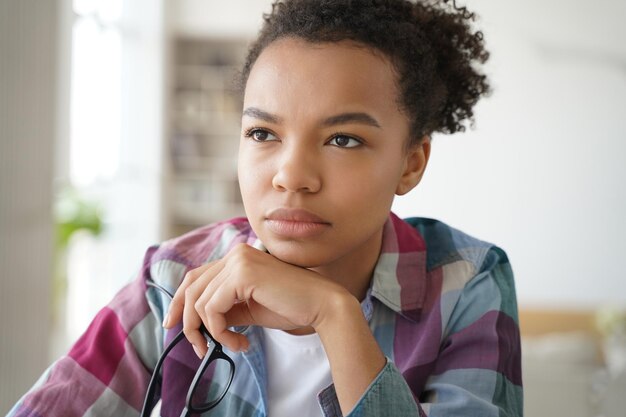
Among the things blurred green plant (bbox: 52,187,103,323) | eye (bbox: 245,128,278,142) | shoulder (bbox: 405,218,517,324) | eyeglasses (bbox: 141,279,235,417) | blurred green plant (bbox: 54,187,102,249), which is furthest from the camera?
blurred green plant (bbox: 54,187,102,249)

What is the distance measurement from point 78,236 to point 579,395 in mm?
3803

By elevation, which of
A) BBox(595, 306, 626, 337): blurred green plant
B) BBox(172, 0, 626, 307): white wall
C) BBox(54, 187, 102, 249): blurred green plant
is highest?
BBox(172, 0, 626, 307): white wall

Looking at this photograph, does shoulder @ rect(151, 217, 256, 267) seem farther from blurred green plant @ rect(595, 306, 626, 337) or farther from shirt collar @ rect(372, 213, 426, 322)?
blurred green plant @ rect(595, 306, 626, 337)

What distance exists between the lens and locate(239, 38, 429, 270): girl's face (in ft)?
3.01

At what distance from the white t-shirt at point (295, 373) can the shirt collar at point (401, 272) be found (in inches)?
5.2

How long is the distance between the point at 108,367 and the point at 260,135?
16.7 inches

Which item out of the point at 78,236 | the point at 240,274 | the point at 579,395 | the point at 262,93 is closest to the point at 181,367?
the point at 240,274

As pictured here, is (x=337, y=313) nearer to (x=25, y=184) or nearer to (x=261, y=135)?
(x=261, y=135)

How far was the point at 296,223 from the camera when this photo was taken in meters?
0.92

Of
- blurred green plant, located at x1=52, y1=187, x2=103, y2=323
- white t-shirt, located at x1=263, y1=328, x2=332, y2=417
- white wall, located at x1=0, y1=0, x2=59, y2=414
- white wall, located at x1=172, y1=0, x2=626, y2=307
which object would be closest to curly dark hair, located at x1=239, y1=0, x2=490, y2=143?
white t-shirt, located at x1=263, y1=328, x2=332, y2=417

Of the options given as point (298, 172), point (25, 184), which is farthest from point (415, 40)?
point (25, 184)

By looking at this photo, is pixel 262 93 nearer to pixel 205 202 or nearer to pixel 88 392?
pixel 88 392

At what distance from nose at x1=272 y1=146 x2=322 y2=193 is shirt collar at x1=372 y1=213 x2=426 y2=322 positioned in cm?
26

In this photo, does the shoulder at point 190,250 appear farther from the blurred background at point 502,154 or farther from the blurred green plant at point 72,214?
the blurred background at point 502,154
